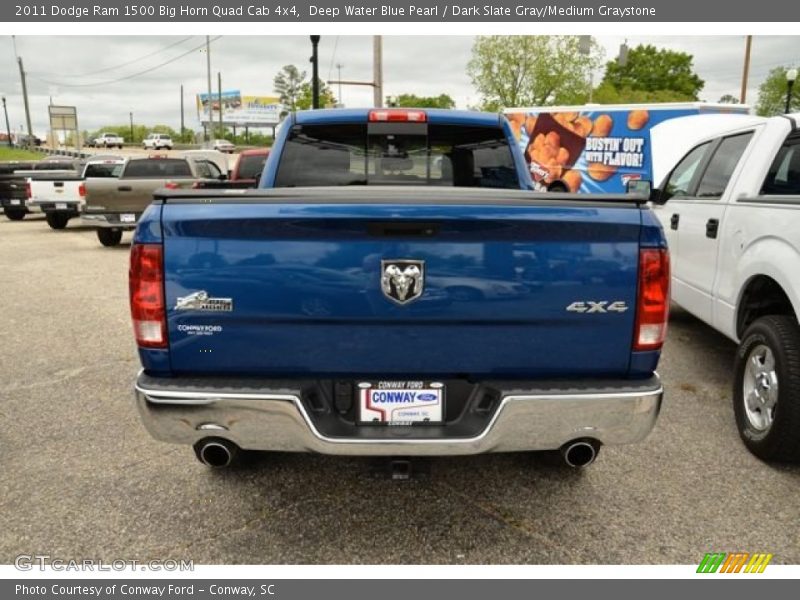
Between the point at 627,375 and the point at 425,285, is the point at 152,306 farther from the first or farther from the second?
the point at 627,375

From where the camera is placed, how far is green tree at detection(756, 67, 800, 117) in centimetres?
4466

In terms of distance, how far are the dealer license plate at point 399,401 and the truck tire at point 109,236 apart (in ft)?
40.2

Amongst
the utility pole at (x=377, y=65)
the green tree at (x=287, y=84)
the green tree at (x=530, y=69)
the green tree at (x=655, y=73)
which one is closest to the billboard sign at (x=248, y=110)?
the green tree at (x=287, y=84)

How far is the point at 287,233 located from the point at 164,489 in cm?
174

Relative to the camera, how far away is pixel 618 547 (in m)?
2.82

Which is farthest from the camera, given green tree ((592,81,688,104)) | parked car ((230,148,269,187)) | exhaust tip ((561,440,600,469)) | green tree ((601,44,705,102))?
green tree ((601,44,705,102))

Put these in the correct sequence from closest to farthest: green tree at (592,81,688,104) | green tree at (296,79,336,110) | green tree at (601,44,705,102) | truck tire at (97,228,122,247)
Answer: truck tire at (97,228,122,247)
green tree at (592,81,688,104)
green tree at (296,79,336,110)
green tree at (601,44,705,102)

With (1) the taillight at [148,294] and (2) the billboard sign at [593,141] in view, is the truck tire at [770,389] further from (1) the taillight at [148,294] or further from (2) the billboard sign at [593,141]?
(2) the billboard sign at [593,141]

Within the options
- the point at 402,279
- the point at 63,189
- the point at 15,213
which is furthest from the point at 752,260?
the point at 15,213

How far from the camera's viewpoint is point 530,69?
143 ft

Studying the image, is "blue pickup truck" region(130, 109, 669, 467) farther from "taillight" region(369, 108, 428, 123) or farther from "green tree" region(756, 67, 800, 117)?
"green tree" region(756, 67, 800, 117)

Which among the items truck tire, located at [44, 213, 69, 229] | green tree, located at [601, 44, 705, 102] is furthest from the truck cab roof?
green tree, located at [601, 44, 705, 102]

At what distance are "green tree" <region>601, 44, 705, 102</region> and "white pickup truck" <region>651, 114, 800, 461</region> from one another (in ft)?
229

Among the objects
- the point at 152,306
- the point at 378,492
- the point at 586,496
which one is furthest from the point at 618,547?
the point at 152,306
